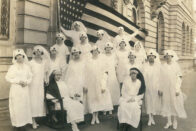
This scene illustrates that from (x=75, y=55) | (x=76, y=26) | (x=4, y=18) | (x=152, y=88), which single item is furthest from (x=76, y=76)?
(x=4, y=18)

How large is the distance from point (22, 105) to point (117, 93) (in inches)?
123

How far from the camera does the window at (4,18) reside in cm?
845

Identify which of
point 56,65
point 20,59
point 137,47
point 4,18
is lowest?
point 56,65

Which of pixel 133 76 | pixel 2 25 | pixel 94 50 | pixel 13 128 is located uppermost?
pixel 2 25

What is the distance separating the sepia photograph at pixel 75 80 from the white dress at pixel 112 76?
0.03m

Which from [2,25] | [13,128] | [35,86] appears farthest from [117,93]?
[2,25]

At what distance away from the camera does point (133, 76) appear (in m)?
6.70

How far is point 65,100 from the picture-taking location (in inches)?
262

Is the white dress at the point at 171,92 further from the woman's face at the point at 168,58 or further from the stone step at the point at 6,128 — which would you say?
the stone step at the point at 6,128

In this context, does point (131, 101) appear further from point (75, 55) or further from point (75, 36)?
point (75, 36)

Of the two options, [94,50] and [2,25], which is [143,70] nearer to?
[94,50]

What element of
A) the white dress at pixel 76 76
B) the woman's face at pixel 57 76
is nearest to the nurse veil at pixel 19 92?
the woman's face at pixel 57 76

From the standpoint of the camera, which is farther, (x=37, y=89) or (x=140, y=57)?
(x=140, y=57)

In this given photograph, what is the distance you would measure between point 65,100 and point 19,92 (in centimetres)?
103
